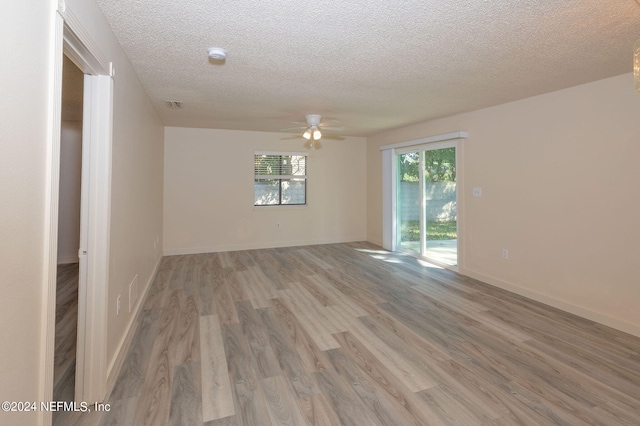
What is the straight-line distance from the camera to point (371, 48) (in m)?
2.29

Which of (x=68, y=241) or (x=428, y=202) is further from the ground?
(x=428, y=202)

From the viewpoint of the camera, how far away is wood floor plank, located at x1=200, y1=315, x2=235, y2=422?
5.66 feet

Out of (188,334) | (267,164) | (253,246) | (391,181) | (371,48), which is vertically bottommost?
(188,334)

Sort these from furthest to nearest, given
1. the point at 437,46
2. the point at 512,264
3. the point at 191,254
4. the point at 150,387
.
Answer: the point at 191,254
the point at 512,264
the point at 437,46
the point at 150,387

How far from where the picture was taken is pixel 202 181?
563 centimetres

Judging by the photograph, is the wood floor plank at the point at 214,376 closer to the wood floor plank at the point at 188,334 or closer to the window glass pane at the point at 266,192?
the wood floor plank at the point at 188,334

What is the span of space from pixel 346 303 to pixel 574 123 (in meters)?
3.08

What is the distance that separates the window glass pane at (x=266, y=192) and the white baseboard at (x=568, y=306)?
397cm

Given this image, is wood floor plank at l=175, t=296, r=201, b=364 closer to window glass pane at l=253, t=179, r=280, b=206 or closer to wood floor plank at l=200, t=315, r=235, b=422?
wood floor plank at l=200, t=315, r=235, b=422

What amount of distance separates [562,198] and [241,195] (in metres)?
4.99

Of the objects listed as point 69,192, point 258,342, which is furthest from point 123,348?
point 69,192

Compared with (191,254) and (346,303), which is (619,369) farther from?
(191,254)

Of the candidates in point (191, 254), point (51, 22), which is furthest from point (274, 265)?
point (51, 22)

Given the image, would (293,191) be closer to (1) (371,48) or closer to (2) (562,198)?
(1) (371,48)
